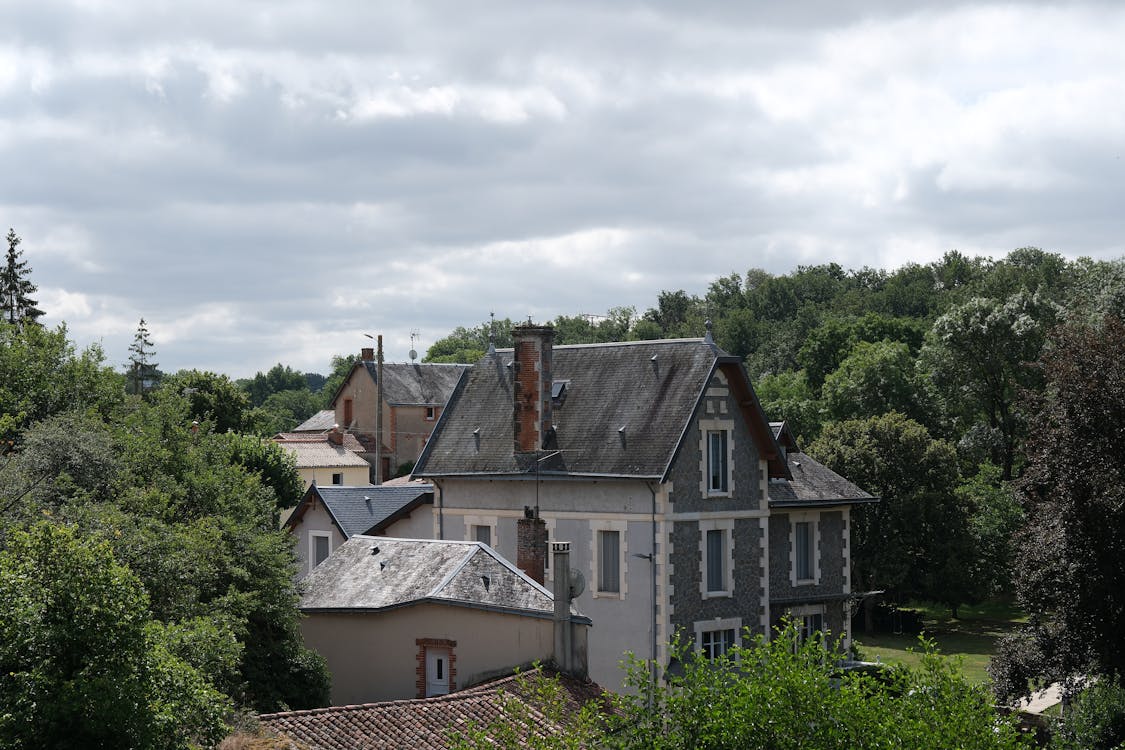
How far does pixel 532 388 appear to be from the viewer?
32.8m

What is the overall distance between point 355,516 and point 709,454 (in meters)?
10.7

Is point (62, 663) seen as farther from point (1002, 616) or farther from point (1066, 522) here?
point (1002, 616)

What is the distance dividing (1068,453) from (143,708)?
62.2 ft

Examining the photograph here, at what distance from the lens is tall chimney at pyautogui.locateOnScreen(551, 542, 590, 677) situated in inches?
959

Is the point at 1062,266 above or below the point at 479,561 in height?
above

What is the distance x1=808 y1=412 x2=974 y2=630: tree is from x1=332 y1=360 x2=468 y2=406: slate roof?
28.5m

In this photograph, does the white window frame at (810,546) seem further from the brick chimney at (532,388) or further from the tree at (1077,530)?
the tree at (1077,530)

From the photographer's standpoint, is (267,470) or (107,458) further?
(267,470)

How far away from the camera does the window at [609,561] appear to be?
101ft

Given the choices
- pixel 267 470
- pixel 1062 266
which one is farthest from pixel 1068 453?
pixel 1062 266

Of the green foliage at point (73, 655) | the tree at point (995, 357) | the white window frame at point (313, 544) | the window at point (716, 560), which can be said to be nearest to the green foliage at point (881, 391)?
the tree at point (995, 357)

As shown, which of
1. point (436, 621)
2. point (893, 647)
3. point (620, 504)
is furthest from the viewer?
point (893, 647)

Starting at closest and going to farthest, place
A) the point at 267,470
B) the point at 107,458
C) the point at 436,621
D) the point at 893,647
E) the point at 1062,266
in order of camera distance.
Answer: the point at 436,621 < the point at 107,458 < the point at 893,647 < the point at 267,470 < the point at 1062,266

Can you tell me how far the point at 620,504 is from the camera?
30.8 meters
